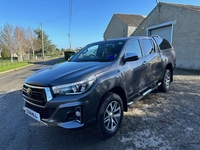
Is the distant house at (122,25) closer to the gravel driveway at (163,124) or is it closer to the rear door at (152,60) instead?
the rear door at (152,60)

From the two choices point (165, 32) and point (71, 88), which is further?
point (165, 32)

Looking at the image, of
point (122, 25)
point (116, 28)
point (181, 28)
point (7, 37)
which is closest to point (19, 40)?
point (7, 37)

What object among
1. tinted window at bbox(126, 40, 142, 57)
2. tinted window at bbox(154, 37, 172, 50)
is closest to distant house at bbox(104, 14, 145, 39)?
tinted window at bbox(154, 37, 172, 50)

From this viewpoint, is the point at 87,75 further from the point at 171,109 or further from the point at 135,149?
the point at 171,109

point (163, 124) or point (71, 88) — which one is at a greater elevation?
point (71, 88)

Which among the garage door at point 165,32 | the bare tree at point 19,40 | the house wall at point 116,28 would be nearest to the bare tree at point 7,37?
the bare tree at point 19,40

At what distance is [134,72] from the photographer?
3244 millimetres

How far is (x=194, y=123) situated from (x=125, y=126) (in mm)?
1508

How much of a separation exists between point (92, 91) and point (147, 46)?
260cm

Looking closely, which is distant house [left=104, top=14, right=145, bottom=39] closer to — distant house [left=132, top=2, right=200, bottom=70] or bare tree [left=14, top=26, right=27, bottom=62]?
distant house [left=132, top=2, right=200, bottom=70]

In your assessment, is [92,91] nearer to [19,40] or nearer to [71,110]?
[71,110]

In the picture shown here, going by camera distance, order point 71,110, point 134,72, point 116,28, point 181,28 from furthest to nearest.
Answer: point 116,28 → point 181,28 → point 134,72 → point 71,110

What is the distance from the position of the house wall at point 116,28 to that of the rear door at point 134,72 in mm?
19074

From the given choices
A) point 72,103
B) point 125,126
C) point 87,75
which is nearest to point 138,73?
point 125,126
